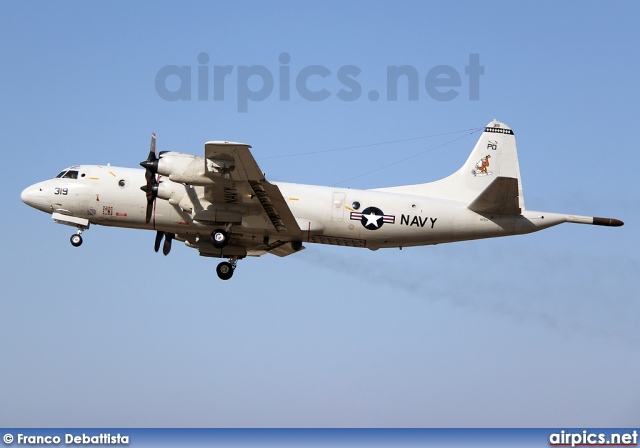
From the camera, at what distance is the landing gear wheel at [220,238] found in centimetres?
3119

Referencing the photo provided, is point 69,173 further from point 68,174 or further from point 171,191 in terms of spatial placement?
point 171,191

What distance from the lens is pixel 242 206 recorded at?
3109 cm

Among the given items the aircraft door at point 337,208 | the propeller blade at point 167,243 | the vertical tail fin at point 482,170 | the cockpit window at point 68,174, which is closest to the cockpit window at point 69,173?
the cockpit window at point 68,174

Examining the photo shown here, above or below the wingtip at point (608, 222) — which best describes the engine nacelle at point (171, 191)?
above

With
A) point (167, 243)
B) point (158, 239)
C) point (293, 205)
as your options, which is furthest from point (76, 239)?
point (293, 205)

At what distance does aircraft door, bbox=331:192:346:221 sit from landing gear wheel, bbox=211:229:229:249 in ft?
12.2

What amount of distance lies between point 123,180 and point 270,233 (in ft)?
17.8

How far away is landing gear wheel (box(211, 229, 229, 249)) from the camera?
102 ft

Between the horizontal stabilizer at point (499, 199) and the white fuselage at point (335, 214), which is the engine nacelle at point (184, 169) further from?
the horizontal stabilizer at point (499, 199)

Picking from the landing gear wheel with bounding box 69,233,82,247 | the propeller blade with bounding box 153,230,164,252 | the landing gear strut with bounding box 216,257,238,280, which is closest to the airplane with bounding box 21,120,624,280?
the landing gear wheel with bounding box 69,233,82,247

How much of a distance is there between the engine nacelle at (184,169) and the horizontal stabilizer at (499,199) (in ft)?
29.3

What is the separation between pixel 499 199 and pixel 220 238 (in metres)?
9.49

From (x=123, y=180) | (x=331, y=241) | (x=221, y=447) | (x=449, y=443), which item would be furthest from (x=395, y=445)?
(x=123, y=180)

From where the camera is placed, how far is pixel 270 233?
3172cm
